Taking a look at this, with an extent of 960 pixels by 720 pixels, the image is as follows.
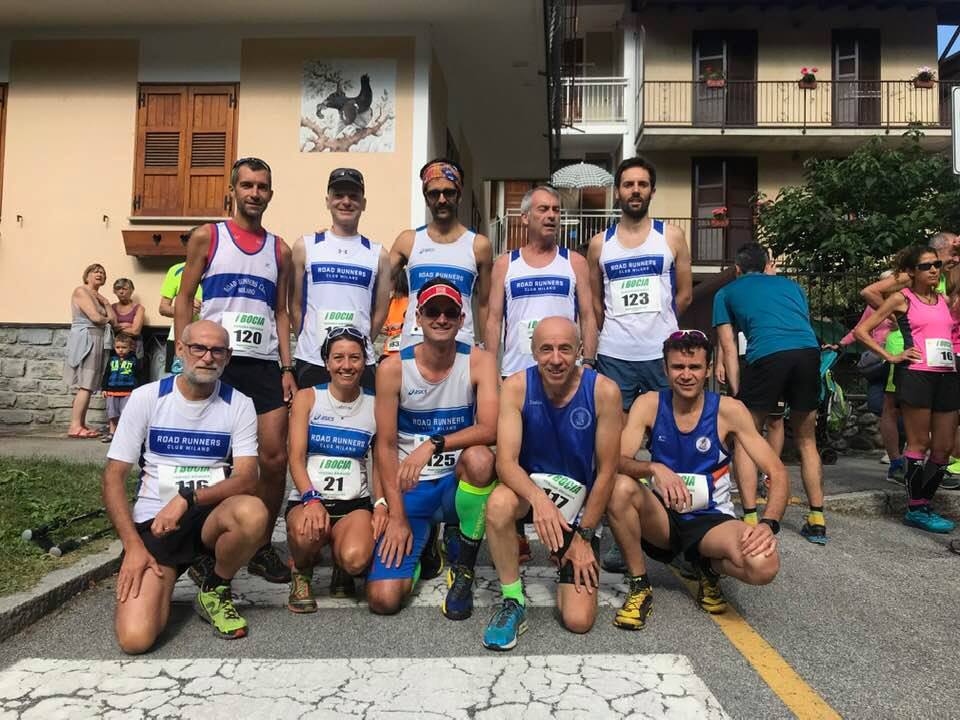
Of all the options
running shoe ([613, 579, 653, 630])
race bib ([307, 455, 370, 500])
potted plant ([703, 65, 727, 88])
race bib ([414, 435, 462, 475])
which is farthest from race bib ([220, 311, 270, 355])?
potted plant ([703, 65, 727, 88])

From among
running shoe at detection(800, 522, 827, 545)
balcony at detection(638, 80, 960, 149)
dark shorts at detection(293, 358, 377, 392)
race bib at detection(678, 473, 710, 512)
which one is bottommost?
running shoe at detection(800, 522, 827, 545)

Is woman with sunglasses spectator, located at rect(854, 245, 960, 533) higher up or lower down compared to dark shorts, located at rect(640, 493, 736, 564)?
higher up

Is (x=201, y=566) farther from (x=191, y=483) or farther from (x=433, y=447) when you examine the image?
(x=433, y=447)

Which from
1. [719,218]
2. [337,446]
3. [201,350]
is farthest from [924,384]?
[719,218]

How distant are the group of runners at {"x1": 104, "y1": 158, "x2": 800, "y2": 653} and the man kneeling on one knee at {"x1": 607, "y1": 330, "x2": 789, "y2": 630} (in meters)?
0.01

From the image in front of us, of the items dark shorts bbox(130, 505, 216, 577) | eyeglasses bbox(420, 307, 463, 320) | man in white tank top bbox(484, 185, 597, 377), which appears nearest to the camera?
dark shorts bbox(130, 505, 216, 577)

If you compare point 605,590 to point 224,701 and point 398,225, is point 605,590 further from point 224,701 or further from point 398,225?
point 398,225

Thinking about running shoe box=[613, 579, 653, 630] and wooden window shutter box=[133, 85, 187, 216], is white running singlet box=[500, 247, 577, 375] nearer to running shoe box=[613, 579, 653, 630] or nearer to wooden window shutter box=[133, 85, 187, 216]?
running shoe box=[613, 579, 653, 630]

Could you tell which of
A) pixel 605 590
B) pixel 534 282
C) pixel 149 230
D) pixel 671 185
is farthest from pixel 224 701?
pixel 671 185

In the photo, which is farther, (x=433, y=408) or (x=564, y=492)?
(x=433, y=408)

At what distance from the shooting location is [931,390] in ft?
16.3

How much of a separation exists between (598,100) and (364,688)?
20902 mm

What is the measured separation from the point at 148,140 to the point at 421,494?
7.54 metres

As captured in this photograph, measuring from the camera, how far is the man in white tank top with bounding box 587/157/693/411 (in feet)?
13.4
